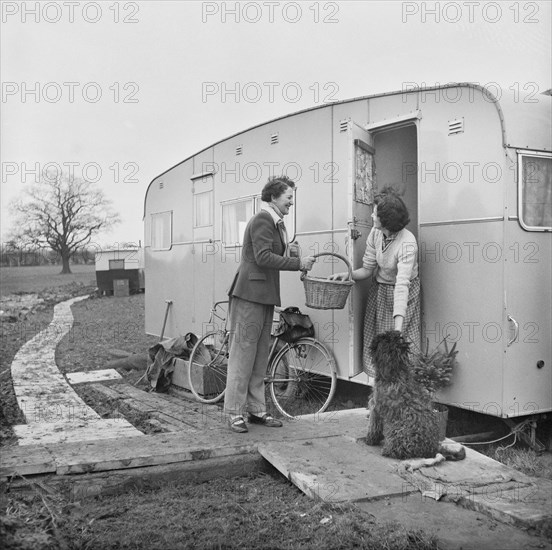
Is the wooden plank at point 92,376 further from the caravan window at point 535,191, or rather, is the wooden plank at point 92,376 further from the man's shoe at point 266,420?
the caravan window at point 535,191

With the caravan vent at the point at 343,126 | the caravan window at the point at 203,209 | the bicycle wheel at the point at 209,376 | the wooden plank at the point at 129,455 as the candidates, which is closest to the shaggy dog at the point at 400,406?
the wooden plank at the point at 129,455

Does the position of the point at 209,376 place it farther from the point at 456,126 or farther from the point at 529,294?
the point at 456,126

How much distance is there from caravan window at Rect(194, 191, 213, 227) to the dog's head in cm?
491

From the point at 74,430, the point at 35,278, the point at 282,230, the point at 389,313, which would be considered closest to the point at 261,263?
the point at 282,230

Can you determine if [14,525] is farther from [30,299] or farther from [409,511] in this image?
[30,299]

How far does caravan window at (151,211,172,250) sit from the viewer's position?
10.4 metres

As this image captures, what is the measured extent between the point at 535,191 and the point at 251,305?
247 cm

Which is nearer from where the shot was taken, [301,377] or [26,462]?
[26,462]

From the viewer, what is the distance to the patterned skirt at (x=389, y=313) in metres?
5.46

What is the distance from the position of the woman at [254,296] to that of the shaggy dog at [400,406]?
101 centimetres

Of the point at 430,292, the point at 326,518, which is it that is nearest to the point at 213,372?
the point at 430,292

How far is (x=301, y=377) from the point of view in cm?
693

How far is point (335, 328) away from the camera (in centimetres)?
659

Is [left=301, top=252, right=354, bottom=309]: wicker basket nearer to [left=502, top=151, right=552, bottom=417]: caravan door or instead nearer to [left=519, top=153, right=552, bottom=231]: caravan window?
[left=502, top=151, right=552, bottom=417]: caravan door
